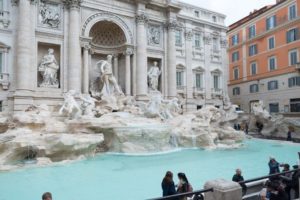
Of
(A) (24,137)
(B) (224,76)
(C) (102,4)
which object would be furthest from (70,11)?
(B) (224,76)

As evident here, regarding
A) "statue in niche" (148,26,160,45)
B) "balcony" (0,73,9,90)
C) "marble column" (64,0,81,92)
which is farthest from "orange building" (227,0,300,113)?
"balcony" (0,73,9,90)

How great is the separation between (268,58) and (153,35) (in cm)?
1276

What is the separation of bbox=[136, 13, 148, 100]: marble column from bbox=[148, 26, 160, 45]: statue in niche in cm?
135

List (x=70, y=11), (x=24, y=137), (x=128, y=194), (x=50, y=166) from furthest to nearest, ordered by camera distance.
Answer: (x=70, y=11)
(x=24, y=137)
(x=50, y=166)
(x=128, y=194)

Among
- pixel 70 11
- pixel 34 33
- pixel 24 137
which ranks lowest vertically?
pixel 24 137

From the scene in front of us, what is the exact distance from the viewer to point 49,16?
1647 cm

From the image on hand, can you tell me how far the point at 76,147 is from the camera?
9664 mm

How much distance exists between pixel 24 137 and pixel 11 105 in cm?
673

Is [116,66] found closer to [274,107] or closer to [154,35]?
[154,35]

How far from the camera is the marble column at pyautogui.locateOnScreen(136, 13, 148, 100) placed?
63.7 ft

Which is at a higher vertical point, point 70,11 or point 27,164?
point 70,11

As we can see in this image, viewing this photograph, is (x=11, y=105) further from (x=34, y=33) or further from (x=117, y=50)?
(x=117, y=50)

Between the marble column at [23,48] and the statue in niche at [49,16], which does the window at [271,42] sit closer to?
the statue in niche at [49,16]

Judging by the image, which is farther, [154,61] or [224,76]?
[224,76]
